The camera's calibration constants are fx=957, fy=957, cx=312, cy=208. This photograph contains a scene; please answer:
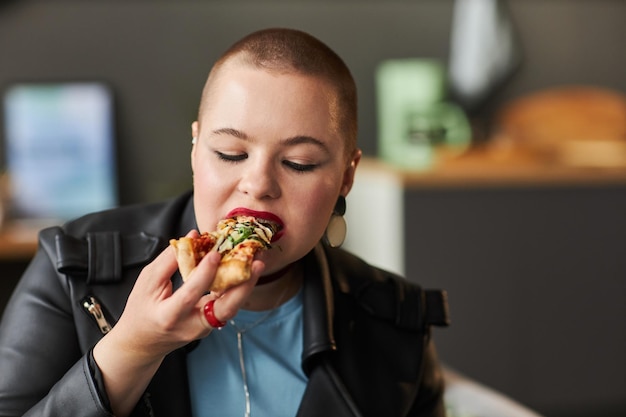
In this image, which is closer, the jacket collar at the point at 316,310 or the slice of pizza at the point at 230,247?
the slice of pizza at the point at 230,247

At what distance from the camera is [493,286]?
10.8 feet

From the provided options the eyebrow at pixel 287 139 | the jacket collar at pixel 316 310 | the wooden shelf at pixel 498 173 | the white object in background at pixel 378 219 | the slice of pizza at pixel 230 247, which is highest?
the eyebrow at pixel 287 139

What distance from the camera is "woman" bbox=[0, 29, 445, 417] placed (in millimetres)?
1105

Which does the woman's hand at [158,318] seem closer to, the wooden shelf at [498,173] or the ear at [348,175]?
the ear at [348,175]

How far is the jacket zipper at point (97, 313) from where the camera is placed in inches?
Result: 47.5

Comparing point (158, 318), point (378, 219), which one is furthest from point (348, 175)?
point (378, 219)

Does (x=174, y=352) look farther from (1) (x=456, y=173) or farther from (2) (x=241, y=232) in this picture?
(1) (x=456, y=173)

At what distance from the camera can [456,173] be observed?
324 centimetres

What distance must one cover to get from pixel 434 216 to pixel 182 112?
3.41 ft

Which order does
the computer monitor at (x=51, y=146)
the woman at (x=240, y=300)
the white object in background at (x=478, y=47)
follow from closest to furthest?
the woman at (x=240, y=300) < the computer monitor at (x=51, y=146) < the white object in background at (x=478, y=47)

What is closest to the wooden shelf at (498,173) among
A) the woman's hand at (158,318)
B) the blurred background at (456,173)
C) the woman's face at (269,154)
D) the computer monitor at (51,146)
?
the blurred background at (456,173)

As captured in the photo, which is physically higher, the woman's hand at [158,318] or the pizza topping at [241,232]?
the pizza topping at [241,232]

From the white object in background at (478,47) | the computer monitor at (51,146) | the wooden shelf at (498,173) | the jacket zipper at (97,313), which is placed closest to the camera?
the jacket zipper at (97,313)

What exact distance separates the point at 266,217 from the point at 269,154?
0.08m
